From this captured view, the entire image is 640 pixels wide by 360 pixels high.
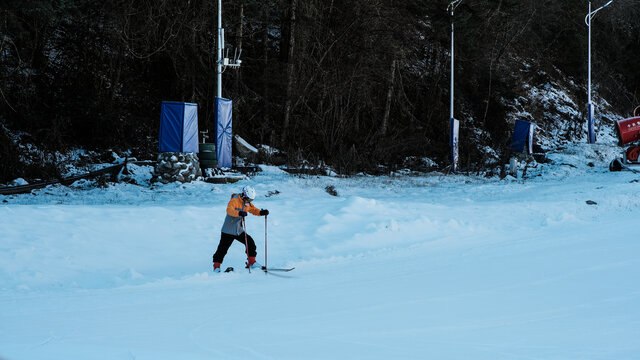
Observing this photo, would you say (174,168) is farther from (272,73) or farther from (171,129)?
(272,73)

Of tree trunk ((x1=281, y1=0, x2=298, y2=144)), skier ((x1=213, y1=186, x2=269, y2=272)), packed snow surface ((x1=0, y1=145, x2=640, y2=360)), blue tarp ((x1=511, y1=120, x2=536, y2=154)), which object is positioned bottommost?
packed snow surface ((x1=0, y1=145, x2=640, y2=360))

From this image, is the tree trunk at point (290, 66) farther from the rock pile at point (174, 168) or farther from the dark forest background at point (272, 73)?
the rock pile at point (174, 168)

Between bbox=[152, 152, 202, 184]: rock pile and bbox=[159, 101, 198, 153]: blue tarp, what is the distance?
20 centimetres

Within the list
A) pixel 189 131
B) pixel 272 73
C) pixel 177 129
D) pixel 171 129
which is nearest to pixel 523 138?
pixel 272 73

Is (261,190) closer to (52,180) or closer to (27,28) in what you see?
(52,180)

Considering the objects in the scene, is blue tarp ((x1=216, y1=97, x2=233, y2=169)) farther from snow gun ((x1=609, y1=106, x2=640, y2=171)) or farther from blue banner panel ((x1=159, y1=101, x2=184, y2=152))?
snow gun ((x1=609, y1=106, x2=640, y2=171))

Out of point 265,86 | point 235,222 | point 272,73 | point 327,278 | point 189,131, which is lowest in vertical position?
point 327,278

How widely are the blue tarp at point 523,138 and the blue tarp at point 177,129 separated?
14.5 meters

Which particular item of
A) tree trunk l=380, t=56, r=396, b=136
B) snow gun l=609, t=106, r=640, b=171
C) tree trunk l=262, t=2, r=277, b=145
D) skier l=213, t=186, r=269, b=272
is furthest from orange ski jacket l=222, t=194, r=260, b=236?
tree trunk l=380, t=56, r=396, b=136

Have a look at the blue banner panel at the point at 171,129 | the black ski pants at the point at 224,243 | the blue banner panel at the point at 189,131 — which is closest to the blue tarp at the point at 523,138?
the blue banner panel at the point at 189,131

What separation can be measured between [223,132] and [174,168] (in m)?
3.20

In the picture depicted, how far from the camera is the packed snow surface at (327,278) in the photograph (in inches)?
265

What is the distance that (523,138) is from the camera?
1102 inches

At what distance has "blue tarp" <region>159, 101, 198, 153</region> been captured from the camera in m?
20.0
